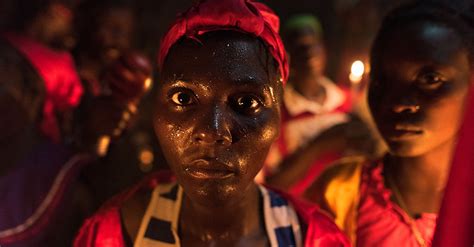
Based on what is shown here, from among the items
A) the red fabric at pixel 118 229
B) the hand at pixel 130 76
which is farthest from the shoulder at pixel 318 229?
the hand at pixel 130 76

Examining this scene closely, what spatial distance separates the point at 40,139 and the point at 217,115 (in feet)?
4.29

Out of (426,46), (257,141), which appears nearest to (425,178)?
(426,46)

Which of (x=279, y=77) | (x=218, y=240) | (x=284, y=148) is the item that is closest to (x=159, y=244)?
(x=218, y=240)

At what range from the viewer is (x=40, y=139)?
8.54 feet

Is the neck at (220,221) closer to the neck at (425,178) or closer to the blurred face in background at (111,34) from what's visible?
the neck at (425,178)

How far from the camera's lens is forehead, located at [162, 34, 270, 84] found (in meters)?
1.66

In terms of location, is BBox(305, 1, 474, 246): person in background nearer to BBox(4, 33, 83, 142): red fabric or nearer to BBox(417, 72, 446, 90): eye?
BBox(417, 72, 446, 90): eye

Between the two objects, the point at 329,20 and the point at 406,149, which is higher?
the point at 406,149

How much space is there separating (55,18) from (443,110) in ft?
7.72

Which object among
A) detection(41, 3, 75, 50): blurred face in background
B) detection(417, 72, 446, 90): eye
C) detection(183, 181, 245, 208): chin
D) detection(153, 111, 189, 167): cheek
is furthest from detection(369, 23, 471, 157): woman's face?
detection(41, 3, 75, 50): blurred face in background

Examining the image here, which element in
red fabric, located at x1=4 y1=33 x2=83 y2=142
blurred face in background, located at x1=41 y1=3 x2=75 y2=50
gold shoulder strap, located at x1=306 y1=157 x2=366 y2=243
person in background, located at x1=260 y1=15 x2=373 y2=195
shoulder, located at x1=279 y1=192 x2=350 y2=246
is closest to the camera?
shoulder, located at x1=279 y1=192 x2=350 y2=246

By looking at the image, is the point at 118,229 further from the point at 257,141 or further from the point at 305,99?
the point at 305,99

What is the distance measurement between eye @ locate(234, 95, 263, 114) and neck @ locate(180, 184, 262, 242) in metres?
0.30

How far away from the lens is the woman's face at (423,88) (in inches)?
77.1
